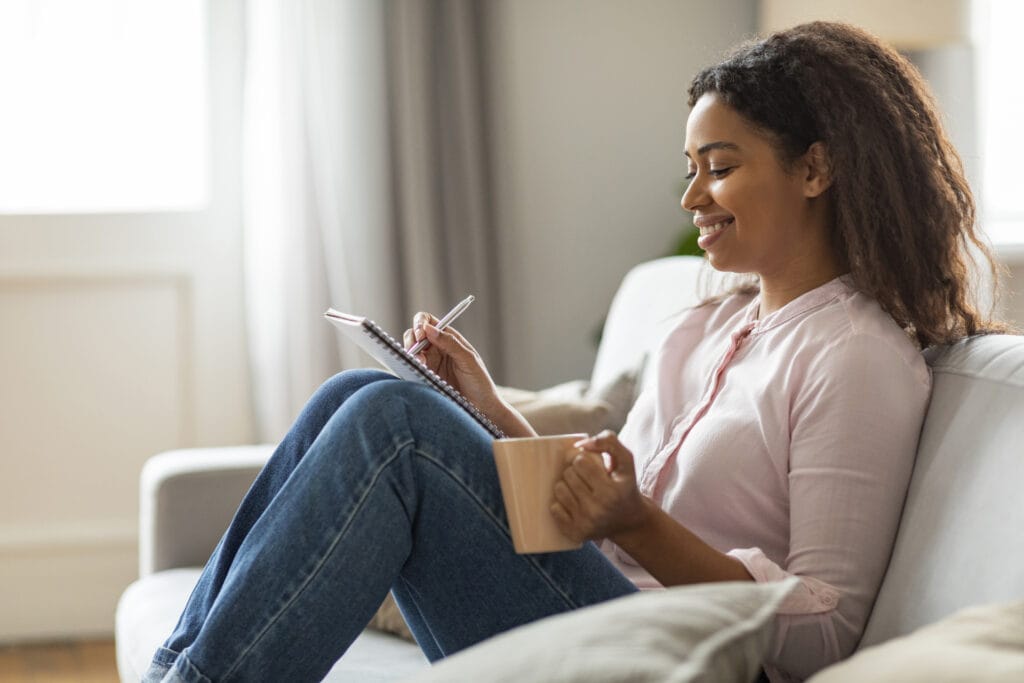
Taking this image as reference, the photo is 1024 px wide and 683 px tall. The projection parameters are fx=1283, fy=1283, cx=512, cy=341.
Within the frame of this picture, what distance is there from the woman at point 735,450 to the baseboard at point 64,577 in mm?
1898

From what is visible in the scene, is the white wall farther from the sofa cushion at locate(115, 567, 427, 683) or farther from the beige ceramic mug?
the beige ceramic mug

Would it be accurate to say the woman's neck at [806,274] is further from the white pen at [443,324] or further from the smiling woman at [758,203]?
the white pen at [443,324]

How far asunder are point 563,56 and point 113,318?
1333 mm

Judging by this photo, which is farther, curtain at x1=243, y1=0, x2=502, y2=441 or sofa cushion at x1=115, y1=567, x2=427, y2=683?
curtain at x1=243, y1=0, x2=502, y2=441

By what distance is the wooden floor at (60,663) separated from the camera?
2.90 metres

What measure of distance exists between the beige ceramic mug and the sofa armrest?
1.11 m

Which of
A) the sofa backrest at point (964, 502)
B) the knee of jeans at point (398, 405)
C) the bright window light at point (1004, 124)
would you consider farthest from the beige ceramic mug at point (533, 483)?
the bright window light at point (1004, 124)

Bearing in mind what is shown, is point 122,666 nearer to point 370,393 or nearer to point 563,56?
point 370,393

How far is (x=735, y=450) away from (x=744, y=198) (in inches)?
11.8

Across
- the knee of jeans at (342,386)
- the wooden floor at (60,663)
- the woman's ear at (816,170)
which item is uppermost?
the woman's ear at (816,170)

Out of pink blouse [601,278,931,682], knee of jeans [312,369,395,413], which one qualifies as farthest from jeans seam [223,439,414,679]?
pink blouse [601,278,931,682]

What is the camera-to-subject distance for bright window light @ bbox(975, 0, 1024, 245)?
11.6ft

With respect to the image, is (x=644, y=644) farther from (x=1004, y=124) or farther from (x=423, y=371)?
(x=1004, y=124)

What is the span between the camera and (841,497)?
1289 mm
